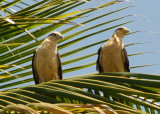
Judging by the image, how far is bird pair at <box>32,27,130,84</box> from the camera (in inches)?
220

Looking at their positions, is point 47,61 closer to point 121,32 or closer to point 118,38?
point 118,38

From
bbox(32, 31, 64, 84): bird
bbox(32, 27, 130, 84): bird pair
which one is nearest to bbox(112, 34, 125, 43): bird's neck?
bbox(32, 27, 130, 84): bird pair

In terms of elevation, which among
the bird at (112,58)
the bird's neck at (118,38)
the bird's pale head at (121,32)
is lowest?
the bird at (112,58)

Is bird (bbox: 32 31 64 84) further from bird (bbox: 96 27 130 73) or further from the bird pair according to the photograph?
bird (bbox: 96 27 130 73)

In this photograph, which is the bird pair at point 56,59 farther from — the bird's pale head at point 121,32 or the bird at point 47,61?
the bird's pale head at point 121,32

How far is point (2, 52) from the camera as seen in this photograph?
3512 millimetres

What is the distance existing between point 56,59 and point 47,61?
12cm

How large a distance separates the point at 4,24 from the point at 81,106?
1.03 meters

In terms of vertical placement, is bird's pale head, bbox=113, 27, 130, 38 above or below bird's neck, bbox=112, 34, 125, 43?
above

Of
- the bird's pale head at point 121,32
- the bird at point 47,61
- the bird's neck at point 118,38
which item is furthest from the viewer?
the bird's pale head at point 121,32

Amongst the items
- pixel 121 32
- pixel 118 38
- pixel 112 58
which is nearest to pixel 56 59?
pixel 112 58

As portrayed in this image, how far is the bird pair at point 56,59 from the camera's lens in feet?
18.3

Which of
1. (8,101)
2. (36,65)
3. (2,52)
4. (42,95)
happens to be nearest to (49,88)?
(42,95)

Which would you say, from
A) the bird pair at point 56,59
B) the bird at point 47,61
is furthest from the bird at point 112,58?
the bird at point 47,61
